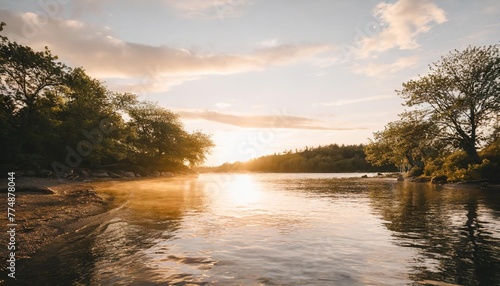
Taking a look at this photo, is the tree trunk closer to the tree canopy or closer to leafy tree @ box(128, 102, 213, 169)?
the tree canopy

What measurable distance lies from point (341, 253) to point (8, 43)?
42.1 m

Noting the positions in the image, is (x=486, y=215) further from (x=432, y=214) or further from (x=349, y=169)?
(x=349, y=169)

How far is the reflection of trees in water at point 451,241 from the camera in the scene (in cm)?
754

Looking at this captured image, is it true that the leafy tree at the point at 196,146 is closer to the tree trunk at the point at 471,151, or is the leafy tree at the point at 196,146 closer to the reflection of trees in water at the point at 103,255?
the tree trunk at the point at 471,151

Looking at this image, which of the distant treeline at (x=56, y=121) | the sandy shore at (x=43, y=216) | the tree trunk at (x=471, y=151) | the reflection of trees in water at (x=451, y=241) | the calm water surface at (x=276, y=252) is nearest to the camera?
the calm water surface at (x=276, y=252)

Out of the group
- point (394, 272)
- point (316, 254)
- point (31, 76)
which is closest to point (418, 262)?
point (394, 272)

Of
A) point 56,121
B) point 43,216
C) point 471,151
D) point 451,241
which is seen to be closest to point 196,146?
point 56,121

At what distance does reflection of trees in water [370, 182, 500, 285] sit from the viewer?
24.7ft

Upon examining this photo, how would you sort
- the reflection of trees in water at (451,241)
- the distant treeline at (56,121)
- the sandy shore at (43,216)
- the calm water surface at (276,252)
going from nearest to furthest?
the calm water surface at (276,252) → the reflection of trees in water at (451,241) → the sandy shore at (43,216) → the distant treeline at (56,121)

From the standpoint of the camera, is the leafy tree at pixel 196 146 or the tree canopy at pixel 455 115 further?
the leafy tree at pixel 196 146

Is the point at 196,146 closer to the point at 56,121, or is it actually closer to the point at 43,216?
the point at 56,121

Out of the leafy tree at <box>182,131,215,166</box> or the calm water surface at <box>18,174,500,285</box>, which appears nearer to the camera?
the calm water surface at <box>18,174,500,285</box>

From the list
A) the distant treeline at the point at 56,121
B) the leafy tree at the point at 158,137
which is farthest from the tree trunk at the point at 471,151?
the leafy tree at the point at 158,137

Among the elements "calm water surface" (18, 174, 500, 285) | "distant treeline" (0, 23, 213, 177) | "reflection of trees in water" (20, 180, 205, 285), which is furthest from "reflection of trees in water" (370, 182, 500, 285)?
"distant treeline" (0, 23, 213, 177)
